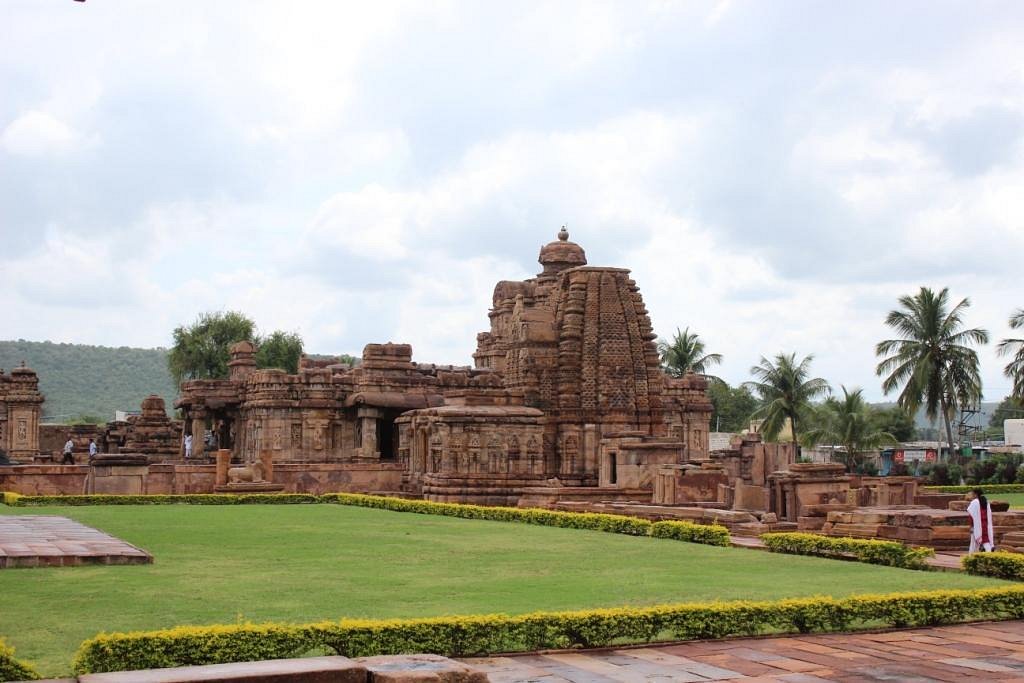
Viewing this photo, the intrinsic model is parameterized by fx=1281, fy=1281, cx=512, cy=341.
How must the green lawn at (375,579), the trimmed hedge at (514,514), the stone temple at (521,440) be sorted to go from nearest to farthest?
1. the green lawn at (375,579)
2. the trimmed hedge at (514,514)
3. the stone temple at (521,440)

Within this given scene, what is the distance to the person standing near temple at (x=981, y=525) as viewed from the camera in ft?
50.0

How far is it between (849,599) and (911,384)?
38662 millimetres

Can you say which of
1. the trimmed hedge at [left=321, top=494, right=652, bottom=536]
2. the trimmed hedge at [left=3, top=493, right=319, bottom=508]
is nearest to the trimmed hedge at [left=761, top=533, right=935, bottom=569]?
the trimmed hedge at [left=321, top=494, right=652, bottom=536]

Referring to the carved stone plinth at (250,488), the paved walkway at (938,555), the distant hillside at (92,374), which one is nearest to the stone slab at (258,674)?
the paved walkway at (938,555)

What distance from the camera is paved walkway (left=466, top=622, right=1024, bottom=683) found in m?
7.89

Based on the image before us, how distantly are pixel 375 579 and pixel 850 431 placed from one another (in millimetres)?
39291

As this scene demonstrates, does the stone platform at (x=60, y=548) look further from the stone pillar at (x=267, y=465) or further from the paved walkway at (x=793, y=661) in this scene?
the stone pillar at (x=267, y=465)

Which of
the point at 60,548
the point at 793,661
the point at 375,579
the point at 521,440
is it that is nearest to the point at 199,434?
the point at 521,440

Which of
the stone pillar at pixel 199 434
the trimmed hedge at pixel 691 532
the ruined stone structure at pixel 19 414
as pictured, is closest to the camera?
the trimmed hedge at pixel 691 532

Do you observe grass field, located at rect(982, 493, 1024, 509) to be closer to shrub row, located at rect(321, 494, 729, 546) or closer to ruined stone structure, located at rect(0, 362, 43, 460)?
shrub row, located at rect(321, 494, 729, 546)

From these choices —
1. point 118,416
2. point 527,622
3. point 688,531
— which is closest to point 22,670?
point 527,622

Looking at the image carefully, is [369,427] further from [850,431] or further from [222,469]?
[850,431]

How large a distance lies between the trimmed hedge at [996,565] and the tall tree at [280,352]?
206 ft

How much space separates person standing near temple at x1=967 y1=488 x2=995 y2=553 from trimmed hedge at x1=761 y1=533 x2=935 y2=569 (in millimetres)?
1042
